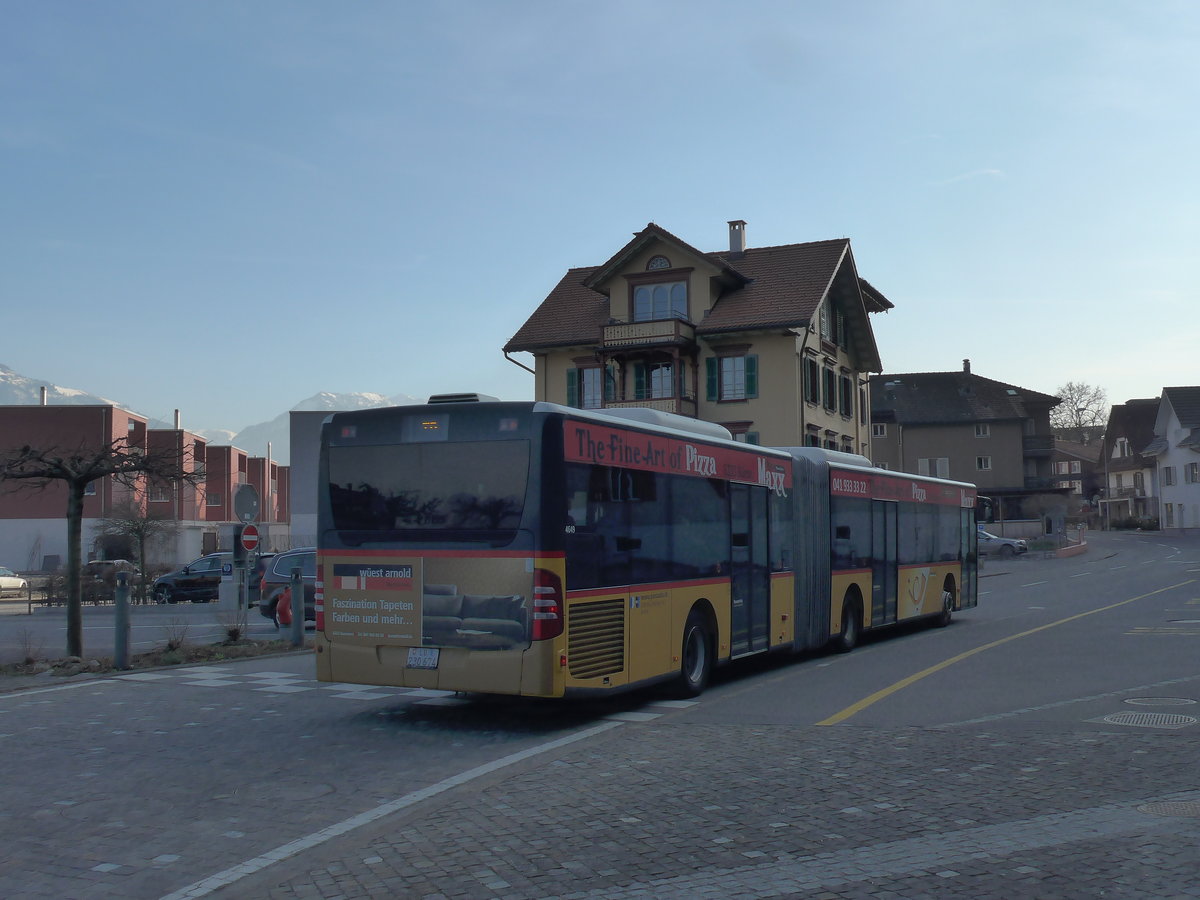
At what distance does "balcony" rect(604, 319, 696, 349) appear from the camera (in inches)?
1750

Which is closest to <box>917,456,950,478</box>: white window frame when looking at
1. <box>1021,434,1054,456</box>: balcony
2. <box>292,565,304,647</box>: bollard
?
<box>1021,434,1054,456</box>: balcony

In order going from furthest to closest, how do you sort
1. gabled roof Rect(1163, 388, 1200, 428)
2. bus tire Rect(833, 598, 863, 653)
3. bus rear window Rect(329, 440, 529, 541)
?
gabled roof Rect(1163, 388, 1200, 428)
bus tire Rect(833, 598, 863, 653)
bus rear window Rect(329, 440, 529, 541)

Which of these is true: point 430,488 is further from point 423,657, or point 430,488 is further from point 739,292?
point 739,292

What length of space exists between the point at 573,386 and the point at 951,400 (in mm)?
47155

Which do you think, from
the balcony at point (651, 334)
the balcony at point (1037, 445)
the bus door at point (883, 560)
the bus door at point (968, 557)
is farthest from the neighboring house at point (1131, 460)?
the bus door at point (883, 560)

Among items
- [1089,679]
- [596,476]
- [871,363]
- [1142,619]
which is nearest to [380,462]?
[596,476]

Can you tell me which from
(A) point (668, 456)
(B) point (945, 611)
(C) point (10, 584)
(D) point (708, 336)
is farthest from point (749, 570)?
(C) point (10, 584)

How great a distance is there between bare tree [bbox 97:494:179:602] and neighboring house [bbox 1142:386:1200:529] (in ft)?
226

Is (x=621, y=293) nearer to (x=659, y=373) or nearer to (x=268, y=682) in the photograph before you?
(x=659, y=373)

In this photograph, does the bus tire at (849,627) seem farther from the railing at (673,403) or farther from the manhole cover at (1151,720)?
the railing at (673,403)

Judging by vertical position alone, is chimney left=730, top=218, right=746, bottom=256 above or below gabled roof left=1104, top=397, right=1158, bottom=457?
above

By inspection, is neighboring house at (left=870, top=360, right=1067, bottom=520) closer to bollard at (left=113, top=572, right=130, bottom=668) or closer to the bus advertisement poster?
the bus advertisement poster

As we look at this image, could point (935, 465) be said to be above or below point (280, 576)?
above

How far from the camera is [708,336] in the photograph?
150 ft
